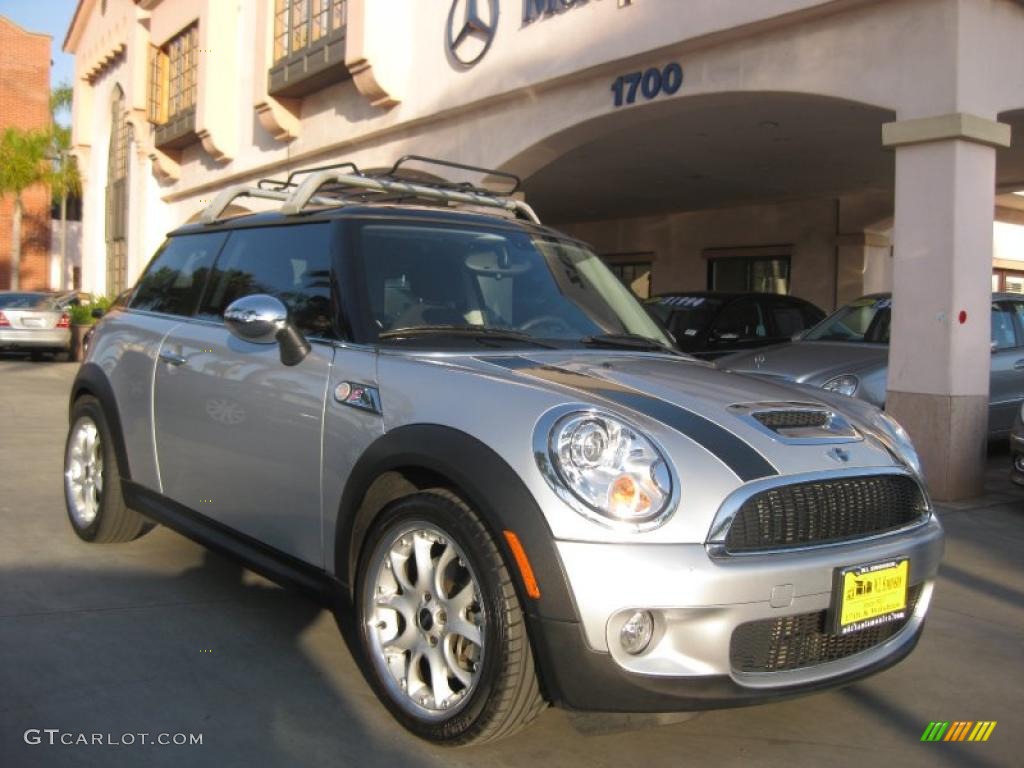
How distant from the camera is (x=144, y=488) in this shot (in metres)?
4.77

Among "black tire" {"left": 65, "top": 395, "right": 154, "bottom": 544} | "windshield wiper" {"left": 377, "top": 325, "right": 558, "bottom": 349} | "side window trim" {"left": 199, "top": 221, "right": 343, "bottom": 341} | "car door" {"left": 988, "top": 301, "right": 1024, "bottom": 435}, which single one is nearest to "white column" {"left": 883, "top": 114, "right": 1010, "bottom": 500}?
"car door" {"left": 988, "top": 301, "right": 1024, "bottom": 435}

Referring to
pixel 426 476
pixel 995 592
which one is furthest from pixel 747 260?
pixel 426 476

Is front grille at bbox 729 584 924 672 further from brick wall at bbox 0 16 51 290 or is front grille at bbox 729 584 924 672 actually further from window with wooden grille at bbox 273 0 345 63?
brick wall at bbox 0 16 51 290

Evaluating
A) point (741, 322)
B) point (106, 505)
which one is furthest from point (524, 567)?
point (741, 322)

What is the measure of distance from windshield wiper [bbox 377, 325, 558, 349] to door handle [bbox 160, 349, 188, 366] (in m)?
1.30

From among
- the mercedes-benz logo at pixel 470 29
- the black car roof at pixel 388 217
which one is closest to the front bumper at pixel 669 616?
the black car roof at pixel 388 217

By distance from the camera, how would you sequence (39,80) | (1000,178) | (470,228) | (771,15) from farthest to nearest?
(39,80) → (1000,178) → (771,15) → (470,228)

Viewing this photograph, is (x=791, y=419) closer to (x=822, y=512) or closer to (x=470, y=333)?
(x=822, y=512)

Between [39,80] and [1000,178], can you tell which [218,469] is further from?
[39,80]

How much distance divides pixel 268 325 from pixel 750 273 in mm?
15659

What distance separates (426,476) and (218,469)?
128 centimetres

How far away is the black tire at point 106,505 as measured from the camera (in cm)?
505

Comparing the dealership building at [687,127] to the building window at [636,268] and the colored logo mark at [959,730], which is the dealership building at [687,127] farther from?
the colored logo mark at [959,730]

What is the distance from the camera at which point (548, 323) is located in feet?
13.4
